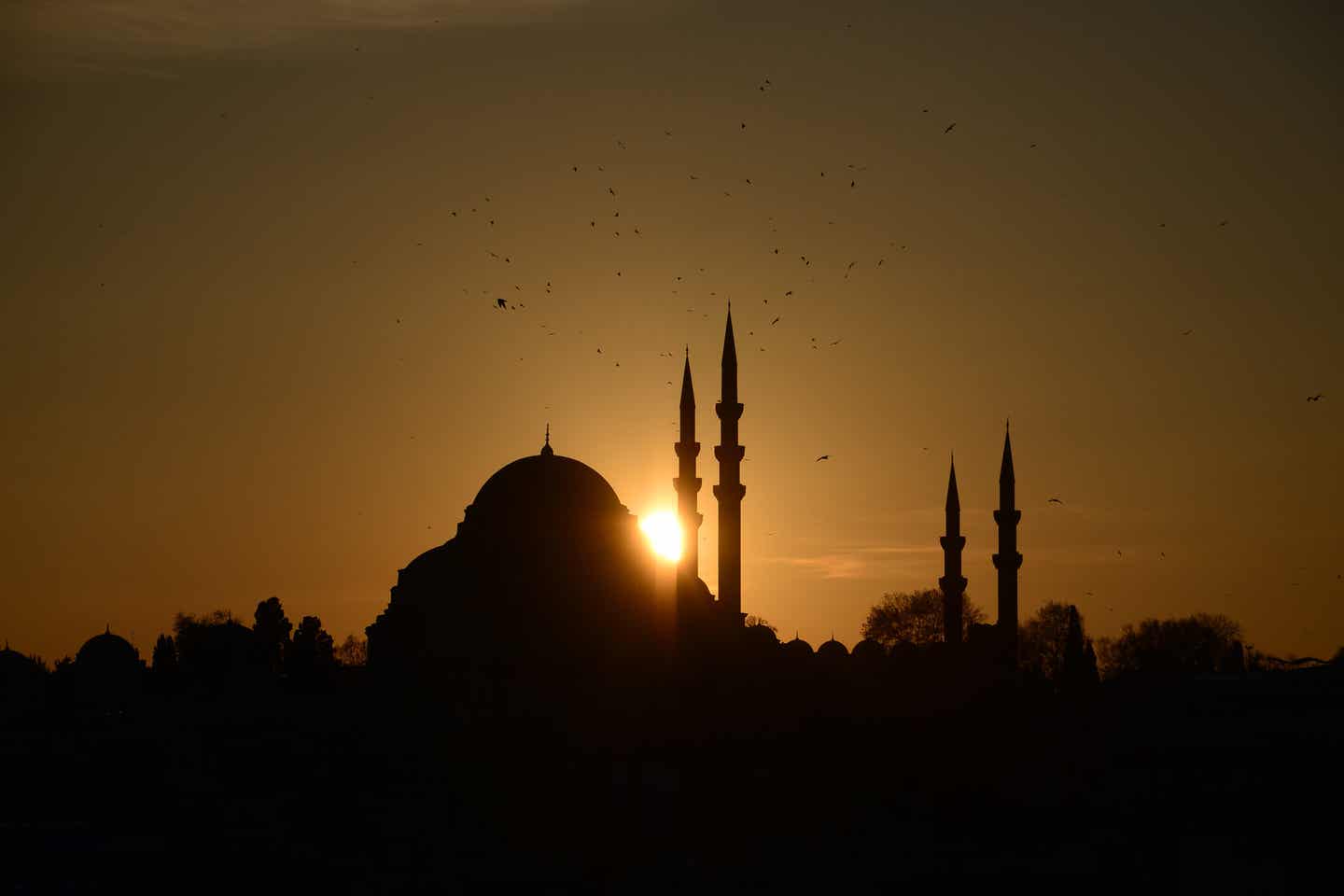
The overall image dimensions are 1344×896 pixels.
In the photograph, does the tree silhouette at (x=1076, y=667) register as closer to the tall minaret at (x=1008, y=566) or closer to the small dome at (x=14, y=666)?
the tall minaret at (x=1008, y=566)

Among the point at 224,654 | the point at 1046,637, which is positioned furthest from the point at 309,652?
the point at 1046,637

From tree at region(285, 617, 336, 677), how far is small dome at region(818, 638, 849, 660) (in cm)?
1616

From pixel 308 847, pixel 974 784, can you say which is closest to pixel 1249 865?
pixel 974 784

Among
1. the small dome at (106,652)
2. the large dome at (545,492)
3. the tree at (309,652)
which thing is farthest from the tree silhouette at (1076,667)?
the small dome at (106,652)

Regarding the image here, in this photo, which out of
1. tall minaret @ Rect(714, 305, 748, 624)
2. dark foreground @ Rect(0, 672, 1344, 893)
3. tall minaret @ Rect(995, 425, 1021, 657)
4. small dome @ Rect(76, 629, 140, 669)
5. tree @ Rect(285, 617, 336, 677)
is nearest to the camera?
dark foreground @ Rect(0, 672, 1344, 893)

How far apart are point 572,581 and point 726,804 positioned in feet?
45.6

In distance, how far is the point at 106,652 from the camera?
7544 centimetres

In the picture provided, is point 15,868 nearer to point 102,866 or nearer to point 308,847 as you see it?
point 102,866

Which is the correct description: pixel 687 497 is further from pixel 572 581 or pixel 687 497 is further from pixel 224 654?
pixel 224 654

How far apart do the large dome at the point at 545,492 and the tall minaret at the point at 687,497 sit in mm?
3360

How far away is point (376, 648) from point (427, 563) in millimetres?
2743

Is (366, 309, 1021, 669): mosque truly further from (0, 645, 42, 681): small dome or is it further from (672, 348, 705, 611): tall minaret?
(0, 645, 42, 681): small dome

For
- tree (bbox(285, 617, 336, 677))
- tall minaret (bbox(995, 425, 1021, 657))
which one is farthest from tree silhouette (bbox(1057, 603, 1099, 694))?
tree (bbox(285, 617, 336, 677))

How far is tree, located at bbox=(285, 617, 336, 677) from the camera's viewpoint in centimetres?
5947
